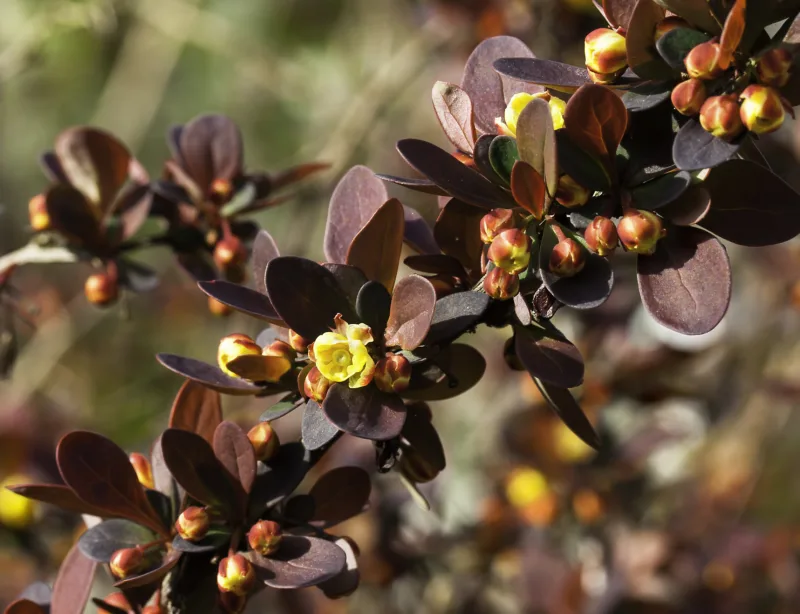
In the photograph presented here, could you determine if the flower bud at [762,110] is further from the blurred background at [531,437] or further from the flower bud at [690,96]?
the blurred background at [531,437]

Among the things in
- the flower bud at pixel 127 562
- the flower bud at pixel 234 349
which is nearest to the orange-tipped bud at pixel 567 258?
the flower bud at pixel 234 349

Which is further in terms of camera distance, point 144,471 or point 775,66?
point 144,471

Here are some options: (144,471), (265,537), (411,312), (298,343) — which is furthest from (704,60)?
(144,471)

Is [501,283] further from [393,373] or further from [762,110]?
[762,110]

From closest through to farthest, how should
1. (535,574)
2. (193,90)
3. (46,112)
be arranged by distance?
(535,574) < (46,112) < (193,90)

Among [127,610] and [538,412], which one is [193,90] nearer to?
[538,412]

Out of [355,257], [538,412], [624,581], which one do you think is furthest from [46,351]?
[355,257]

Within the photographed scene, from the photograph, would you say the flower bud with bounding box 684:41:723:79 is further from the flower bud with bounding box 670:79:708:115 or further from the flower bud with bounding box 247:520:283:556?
the flower bud with bounding box 247:520:283:556
